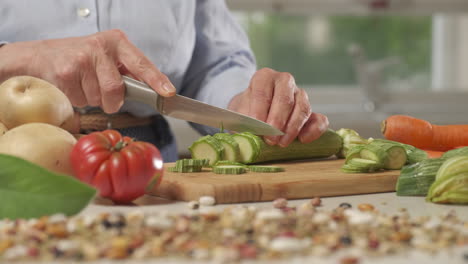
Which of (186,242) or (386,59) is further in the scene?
(386,59)

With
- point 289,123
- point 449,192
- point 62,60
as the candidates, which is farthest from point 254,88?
point 449,192

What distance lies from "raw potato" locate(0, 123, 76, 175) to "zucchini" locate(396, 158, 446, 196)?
2.42 feet

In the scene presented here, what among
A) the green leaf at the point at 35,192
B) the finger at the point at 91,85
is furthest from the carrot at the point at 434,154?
the green leaf at the point at 35,192

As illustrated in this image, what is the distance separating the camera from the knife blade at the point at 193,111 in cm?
160

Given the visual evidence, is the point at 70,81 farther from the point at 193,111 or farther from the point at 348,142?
the point at 348,142

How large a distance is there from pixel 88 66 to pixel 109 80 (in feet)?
0.29

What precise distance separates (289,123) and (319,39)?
9.31 feet

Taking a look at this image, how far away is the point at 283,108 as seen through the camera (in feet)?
5.80

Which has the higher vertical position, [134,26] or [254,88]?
[134,26]

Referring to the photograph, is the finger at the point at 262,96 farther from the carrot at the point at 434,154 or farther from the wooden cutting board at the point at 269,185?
the carrot at the point at 434,154

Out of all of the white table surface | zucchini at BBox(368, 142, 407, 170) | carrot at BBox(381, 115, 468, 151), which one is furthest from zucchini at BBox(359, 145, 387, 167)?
carrot at BBox(381, 115, 468, 151)

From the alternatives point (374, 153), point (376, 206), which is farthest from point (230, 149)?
point (376, 206)

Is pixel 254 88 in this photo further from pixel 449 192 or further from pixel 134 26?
pixel 449 192

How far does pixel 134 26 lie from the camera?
207cm
